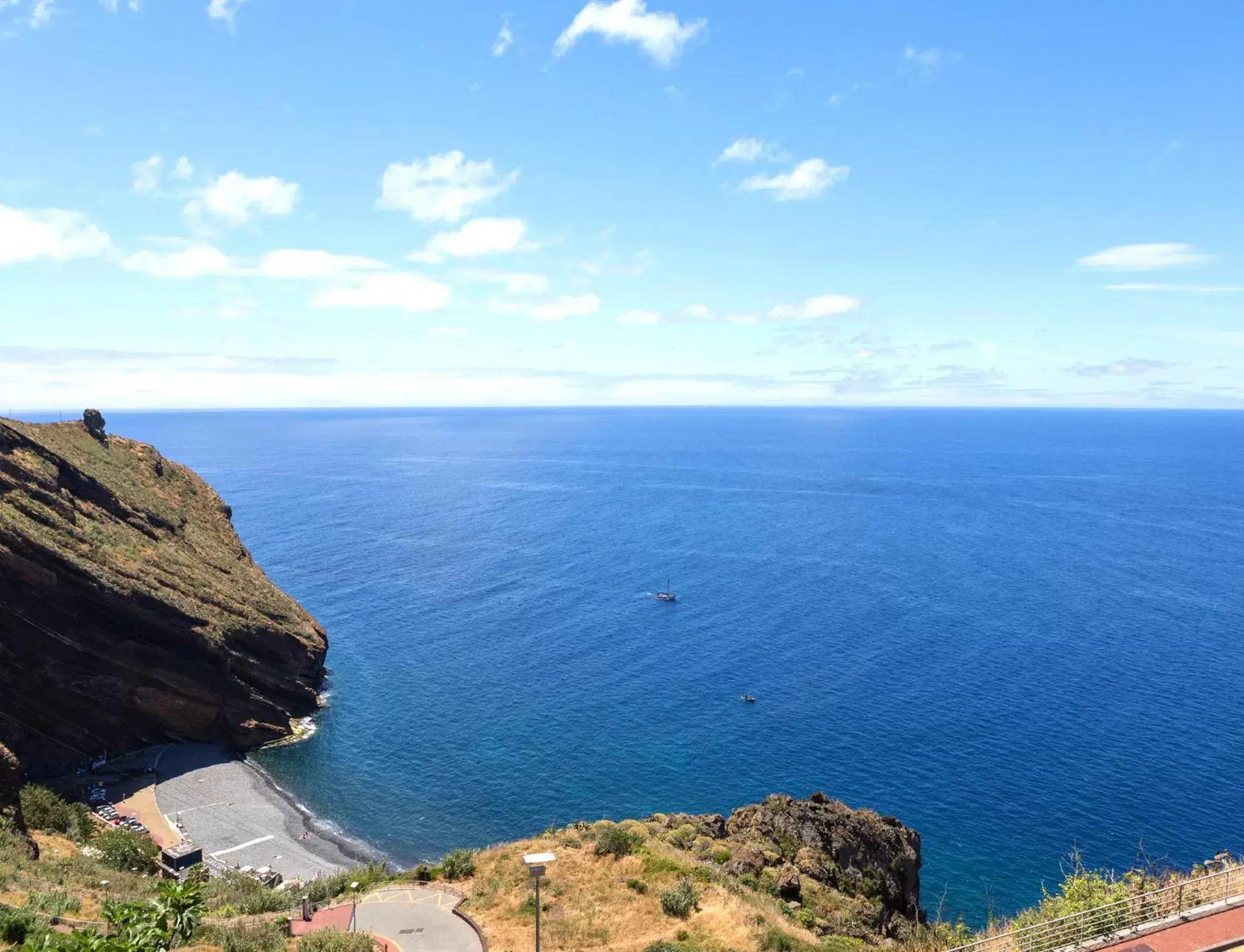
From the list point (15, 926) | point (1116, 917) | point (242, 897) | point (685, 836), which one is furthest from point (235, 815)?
point (1116, 917)

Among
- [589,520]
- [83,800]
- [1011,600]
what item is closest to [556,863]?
[83,800]

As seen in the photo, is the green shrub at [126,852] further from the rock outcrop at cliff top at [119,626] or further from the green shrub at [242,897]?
the rock outcrop at cliff top at [119,626]

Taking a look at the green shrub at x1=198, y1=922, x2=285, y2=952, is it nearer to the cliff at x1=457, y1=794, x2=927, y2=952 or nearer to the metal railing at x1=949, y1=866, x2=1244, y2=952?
the cliff at x1=457, y1=794, x2=927, y2=952

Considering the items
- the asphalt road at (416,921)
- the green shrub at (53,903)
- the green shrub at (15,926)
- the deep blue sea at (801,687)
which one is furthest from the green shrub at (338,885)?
the deep blue sea at (801,687)

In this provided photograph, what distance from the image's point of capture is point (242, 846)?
53.5m

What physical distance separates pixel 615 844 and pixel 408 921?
9.60 metres

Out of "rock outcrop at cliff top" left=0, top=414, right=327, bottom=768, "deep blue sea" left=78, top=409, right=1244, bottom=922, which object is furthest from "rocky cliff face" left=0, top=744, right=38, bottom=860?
"deep blue sea" left=78, top=409, right=1244, bottom=922

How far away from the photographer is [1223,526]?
152 metres

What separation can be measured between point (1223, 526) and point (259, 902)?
180 meters

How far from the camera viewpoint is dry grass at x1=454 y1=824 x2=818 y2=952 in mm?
27891

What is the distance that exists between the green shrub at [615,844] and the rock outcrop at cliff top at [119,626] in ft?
151

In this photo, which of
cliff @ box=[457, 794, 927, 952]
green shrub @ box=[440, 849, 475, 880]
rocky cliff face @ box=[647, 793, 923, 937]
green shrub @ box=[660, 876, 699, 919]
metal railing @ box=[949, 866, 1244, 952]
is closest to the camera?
metal railing @ box=[949, 866, 1244, 952]

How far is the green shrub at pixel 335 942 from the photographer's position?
993 inches

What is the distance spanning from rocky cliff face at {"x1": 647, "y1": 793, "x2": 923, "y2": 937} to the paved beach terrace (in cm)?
2629
